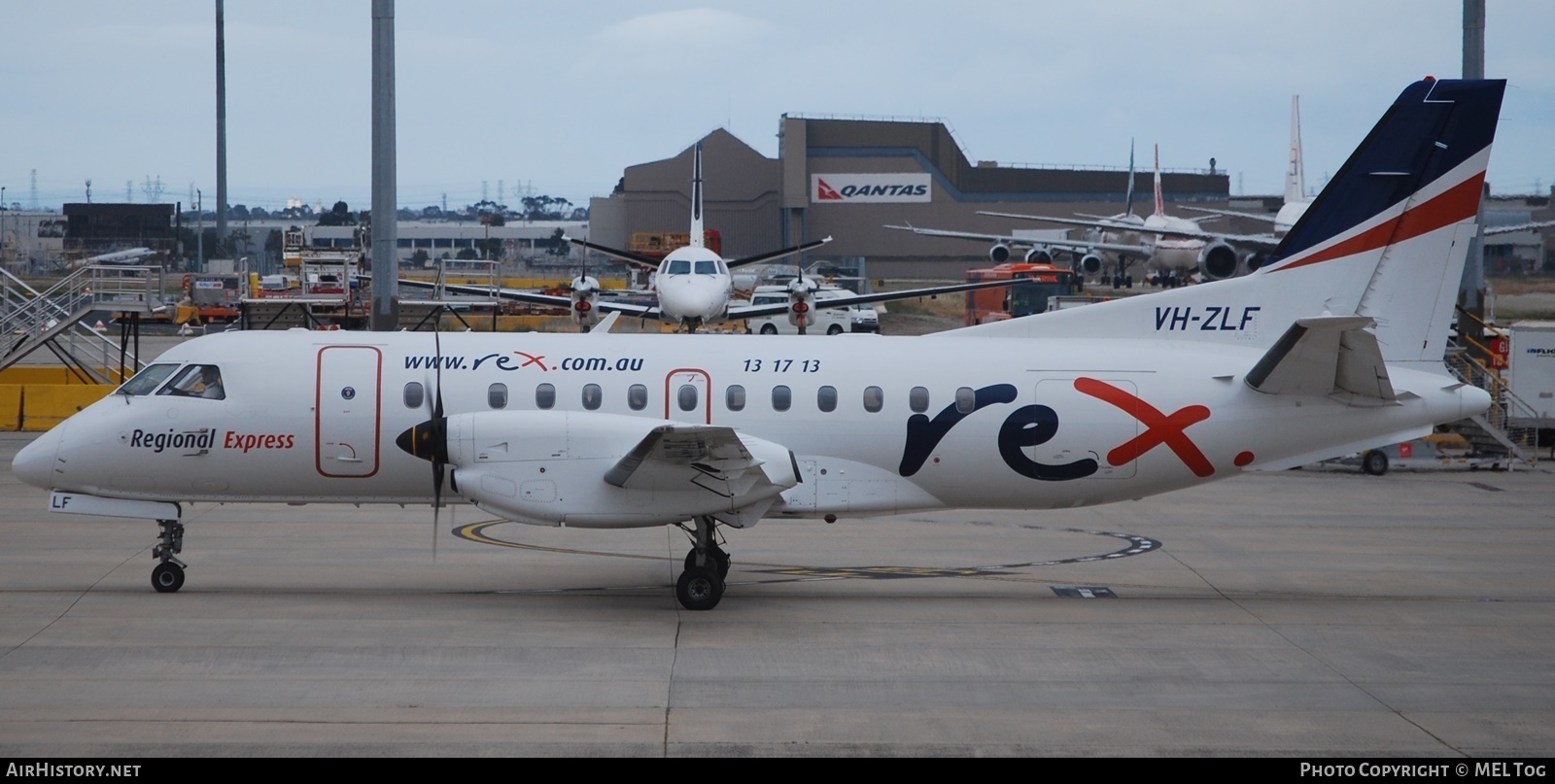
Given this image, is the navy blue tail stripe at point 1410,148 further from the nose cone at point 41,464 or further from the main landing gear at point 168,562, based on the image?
the nose cone at point 41,464

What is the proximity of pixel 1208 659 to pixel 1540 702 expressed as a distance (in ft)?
8.51

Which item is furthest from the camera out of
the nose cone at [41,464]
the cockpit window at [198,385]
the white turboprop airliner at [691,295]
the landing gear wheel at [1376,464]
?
the white turboprop airliner at [691,295]

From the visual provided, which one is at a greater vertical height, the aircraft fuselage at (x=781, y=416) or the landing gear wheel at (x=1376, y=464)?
the aircraft fuselage at (x=781, y=416)

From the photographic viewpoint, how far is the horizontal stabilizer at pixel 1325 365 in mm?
13766

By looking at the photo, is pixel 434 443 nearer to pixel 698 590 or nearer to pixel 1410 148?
pixel 698 590

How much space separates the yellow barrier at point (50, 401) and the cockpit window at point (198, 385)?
16.7 m

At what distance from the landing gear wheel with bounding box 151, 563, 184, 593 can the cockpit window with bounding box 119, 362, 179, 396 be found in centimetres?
186

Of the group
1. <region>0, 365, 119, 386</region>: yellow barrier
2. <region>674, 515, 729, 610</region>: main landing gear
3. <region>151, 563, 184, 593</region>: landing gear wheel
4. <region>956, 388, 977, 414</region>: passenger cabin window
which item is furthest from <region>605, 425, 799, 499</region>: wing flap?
<region>0, 365, 119, 386</region>: yellow barrier

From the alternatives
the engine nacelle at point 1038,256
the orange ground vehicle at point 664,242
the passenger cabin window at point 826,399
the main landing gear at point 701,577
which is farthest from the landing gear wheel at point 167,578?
the engine nacelle at point 1038,256

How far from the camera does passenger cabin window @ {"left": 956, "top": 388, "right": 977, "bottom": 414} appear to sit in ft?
47.3

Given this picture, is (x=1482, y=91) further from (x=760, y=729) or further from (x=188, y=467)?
(x=188, y=467)

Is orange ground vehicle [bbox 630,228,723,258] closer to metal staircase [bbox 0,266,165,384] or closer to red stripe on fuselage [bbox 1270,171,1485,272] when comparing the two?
metal staircase [bbox 0,266,165,384]

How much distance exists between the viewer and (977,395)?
14.5 meters

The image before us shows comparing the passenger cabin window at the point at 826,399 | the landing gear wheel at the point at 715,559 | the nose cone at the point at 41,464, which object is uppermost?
the passenger cabin window at the point at 826,399
